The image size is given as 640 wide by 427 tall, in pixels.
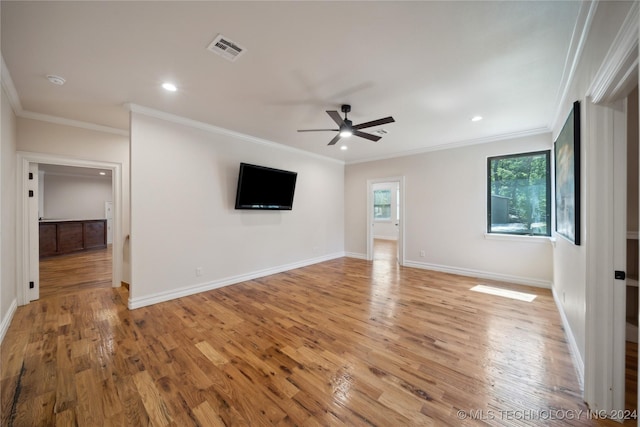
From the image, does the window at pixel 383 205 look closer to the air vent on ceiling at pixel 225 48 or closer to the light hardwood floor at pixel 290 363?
the light hardwood floor at pixel 290 363

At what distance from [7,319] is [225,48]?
12.2 ft

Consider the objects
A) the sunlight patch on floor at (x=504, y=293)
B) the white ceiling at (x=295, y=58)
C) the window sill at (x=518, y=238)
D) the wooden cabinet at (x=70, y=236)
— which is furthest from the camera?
the wooden cabinet at (x=70, y=236)

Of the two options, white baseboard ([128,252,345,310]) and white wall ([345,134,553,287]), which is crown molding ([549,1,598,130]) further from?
white baseboard ([128,252,345,310])

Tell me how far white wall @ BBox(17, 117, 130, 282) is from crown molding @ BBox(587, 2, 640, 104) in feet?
17.9

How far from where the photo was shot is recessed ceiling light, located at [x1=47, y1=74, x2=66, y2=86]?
239 centimetres

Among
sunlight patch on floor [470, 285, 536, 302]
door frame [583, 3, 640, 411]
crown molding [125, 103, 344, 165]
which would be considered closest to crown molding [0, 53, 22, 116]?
crown molding [125, 103, 344, 165]

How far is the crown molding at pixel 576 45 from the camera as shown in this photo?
1568 mm

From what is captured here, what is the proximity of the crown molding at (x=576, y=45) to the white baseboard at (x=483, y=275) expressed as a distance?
110 inches

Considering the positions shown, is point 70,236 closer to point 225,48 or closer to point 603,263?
point 225,48

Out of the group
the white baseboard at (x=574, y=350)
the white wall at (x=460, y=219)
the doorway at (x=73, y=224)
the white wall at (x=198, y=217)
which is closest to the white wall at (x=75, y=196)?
the doorway at (x=73, y=224)

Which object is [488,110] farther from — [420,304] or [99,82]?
[99,82]

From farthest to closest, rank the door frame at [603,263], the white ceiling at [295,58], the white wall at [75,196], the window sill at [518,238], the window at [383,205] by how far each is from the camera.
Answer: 1. the window at [383,205]
2. the white wall at [75,196]
3. the window sill at [518,238]
4. the white ceiling at [295,58]
5. the door frame at [603,263]

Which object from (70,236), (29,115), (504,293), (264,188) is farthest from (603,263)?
(70,236)

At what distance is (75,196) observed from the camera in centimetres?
805
